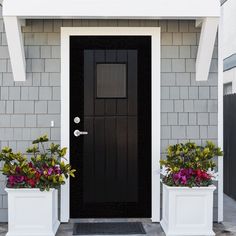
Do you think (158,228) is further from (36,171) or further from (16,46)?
(16,46)

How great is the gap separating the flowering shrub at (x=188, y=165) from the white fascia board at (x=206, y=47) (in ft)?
2.63

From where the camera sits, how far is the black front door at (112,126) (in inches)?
240

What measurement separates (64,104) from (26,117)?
44 centimetres

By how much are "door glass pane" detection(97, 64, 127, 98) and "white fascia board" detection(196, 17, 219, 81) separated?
848 mm

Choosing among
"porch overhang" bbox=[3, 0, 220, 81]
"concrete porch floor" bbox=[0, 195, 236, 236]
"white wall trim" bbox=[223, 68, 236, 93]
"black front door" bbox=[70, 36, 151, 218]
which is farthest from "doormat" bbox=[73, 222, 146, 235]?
"white wall trim" bbox=[223, 68, 236, 93]

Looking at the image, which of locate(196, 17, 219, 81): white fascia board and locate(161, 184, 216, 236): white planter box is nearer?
locate(161, 184, 216, 236): white planter box

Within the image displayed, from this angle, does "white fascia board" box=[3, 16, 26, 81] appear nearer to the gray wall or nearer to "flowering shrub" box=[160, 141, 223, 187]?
the gray wall

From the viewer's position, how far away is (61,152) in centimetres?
552

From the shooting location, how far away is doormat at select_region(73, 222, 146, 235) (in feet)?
18.2

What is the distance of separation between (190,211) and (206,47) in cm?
170

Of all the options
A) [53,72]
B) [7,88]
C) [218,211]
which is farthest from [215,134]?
[7,88]

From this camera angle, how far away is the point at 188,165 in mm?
5484

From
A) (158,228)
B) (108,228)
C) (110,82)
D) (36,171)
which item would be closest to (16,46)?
(110,82)
